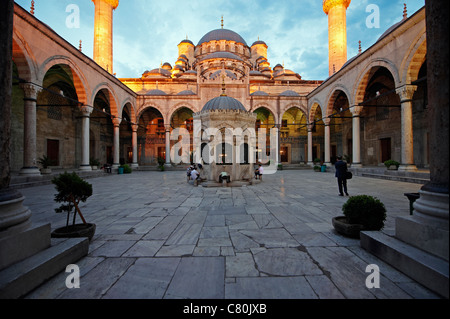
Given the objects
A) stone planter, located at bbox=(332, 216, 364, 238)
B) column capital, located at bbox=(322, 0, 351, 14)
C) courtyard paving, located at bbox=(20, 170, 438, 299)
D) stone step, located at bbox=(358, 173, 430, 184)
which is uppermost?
column capital, located at bbox=(322, 0, 351, 14)

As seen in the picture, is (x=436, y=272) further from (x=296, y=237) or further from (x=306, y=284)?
(x=296, y=237)

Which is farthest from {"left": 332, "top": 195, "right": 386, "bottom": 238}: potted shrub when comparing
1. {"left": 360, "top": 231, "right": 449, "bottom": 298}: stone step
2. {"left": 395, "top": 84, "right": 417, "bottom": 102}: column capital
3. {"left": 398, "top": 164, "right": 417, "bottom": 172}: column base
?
{"left": 395, "top": 84, "right": 417, "bottom": 102}: column capital

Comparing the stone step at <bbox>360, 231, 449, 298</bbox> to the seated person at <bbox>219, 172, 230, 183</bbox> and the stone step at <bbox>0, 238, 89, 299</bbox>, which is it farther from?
the seated person at <bbox>219, 172, 230, 183</bbox>

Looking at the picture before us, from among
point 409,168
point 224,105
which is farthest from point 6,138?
point 409,168

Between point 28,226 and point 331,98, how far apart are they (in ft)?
67.6

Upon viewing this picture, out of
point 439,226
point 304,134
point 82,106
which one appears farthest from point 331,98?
point 82,106

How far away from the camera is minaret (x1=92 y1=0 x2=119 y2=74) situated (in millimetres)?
23547

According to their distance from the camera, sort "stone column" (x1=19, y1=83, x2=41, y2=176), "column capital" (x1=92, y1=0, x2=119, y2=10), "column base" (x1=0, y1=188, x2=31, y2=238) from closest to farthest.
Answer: "column base" (x1=0, y1=188, x2=31, y2=238), "stone column" (x1=19, y1=83, x2=41, y2=176), "column capital" (x1=92, y1=0, x2=119, y2=10)

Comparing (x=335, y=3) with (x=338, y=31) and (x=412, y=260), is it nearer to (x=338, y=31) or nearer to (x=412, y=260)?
(x=338, y=31)

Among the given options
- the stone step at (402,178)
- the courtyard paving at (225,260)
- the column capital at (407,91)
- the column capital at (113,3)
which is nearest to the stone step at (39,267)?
A: the courtyard paving at (225,260)

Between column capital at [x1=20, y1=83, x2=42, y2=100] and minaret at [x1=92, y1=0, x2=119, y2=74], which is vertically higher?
minaret at [x1=92, y1=0, x2=119, y2=74]

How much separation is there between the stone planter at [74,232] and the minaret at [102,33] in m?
26.6

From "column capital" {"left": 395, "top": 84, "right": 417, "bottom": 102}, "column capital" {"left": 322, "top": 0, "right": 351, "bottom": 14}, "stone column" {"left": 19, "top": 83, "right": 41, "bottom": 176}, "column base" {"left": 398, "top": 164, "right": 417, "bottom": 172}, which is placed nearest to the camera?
"stone column" {"left": 19, "top": 83, "right": 41, "bottom": 176}

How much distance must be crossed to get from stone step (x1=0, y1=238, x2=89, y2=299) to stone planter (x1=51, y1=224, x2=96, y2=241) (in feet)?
0.72
